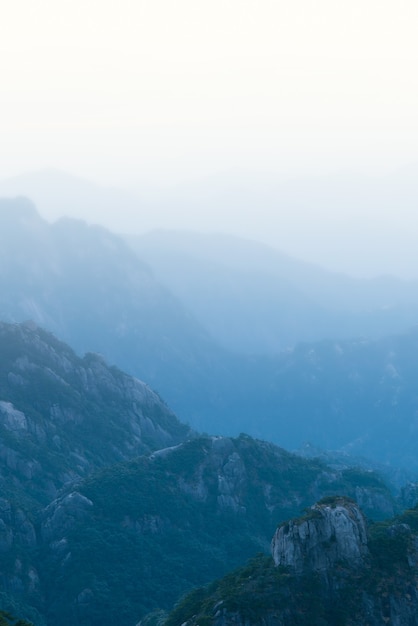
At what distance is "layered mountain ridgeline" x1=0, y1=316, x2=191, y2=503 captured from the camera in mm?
156375

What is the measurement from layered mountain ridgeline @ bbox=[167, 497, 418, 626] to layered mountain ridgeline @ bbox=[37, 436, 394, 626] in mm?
27354

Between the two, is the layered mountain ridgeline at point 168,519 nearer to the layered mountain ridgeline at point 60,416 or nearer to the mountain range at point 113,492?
the mountain range at point 113,492

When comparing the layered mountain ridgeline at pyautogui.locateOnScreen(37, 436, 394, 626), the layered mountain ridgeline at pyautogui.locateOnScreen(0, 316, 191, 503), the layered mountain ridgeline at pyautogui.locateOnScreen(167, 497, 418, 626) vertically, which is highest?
the layered mountain ridgeline at pyautogui.locateOnScreen(0, 316, 191, 503)

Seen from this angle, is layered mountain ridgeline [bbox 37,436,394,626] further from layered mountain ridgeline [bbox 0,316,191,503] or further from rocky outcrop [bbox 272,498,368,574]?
rocky outcrop [bbox 272,498,368,574]

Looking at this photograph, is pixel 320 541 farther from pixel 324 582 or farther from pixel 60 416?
pixel 60 416

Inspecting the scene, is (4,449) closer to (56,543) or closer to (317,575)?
(56,543)

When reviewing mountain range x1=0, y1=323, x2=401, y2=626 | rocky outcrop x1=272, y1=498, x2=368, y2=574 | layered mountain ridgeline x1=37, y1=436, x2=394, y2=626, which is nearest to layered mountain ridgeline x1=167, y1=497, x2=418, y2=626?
rocky outcrop x1=272, y1=498, x2=368, y2=574

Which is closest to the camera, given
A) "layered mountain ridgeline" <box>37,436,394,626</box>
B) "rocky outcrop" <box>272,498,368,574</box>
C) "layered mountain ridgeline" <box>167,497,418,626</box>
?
"layered mountain ridgeline" <box>167,497,418,626</box>

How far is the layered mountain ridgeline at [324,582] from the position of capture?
89062 millimetres

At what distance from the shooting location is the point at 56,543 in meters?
133

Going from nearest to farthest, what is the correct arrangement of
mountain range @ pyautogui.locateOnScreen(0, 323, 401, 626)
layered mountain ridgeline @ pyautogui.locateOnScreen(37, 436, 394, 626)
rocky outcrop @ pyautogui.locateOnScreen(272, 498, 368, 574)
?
rocky outcrop @ pyautogui.locateOnScreen(272, 498, 368, 574) < layered mountain ridgeline @ pyautogui.locateOnScreen(37, 436, 394, 626) < mountain range @ pyautogui.locateOnScreen(0, 323, 401, 626)

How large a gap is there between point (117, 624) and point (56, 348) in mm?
79809

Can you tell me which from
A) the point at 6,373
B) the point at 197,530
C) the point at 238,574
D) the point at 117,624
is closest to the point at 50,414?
the point at 6,373

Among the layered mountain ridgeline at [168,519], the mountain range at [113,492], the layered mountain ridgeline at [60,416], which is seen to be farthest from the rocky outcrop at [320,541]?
the layered mountain ridgeline at [60,416]
